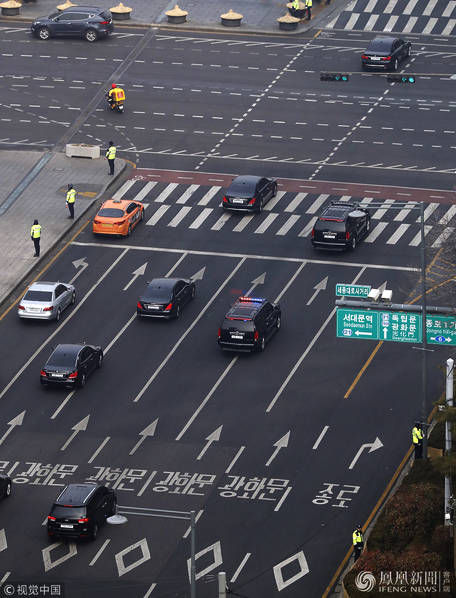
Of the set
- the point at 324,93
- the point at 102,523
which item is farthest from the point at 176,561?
the point at 324,93

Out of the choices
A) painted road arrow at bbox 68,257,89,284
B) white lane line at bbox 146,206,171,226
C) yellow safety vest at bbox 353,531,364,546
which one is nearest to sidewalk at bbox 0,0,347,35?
white lane line at bbox 146,206,171,226

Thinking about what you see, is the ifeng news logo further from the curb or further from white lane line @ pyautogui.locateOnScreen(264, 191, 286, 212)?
white lane line @ pyautogui.locateOnScreen(264, 191, 286, 212)

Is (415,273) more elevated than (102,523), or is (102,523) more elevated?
(102,523)

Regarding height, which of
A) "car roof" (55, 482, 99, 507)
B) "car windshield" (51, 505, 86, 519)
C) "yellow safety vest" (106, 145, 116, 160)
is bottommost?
"yellow safety vest" (106, 145, 116, 160)

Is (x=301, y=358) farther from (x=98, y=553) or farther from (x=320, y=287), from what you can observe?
(x=98, y=553)

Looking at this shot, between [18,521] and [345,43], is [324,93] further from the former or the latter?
[18,521]

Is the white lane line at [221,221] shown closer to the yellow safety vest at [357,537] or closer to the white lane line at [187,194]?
the white lane line at [187,194]

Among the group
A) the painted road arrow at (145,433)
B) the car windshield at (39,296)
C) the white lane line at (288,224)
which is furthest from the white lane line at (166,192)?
the painted road arrow at (145,433)
